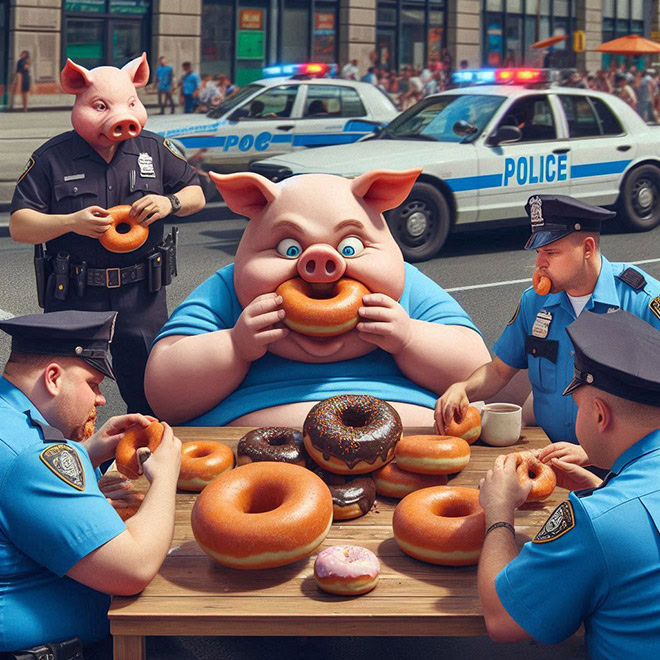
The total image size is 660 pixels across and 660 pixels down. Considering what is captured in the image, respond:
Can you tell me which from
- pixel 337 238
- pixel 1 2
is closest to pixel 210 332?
pixel 337 238

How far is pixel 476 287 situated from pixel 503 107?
8.18 feet

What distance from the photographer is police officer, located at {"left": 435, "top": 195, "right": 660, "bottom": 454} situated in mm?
4258

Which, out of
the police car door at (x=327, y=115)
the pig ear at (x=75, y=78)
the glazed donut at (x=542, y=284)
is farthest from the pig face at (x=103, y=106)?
the police car door at (x=327, y=115)

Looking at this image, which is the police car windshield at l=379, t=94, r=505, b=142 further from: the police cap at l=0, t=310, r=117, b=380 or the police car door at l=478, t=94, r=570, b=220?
the police cap at l=0, t=310, r=117, b=380

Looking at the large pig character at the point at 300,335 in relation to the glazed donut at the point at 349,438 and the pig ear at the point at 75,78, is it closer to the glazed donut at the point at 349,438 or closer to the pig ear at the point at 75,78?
the glazed donut at the point at 349,438

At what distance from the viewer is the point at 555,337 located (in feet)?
14.4

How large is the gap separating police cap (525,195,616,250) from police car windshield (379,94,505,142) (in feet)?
25.7

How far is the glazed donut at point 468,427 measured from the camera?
4027 mm

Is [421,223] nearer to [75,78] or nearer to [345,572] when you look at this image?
[75,78]

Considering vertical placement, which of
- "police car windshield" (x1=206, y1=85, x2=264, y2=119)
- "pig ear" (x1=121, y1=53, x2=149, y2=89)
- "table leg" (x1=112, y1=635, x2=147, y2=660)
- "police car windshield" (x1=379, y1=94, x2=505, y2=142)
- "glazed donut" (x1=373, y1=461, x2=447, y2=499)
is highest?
"police car windshield" (x1=206, y1=85, x2=264, y2=119)

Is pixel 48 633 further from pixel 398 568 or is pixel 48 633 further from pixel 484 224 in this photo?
pixel 484 224

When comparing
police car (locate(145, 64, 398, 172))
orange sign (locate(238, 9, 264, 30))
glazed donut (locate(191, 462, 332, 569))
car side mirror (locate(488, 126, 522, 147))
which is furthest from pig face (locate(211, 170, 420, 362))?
orange sign (locate(238, 9, 264, 30))

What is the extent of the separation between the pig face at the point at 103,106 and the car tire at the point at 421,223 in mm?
6421

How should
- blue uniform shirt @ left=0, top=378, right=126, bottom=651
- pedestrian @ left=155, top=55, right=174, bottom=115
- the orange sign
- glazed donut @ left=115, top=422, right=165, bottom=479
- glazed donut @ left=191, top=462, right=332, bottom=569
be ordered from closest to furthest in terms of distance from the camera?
blue uniform shirt @ left=0, top=378, right=126, bottom=651 → glazed donut @ left=191, top=462, right=332, bottom=569 → glazed donut @ left=115, top=422, right=165, bottom=479 → pedestrian @ left=155, top=55, right=174, bottom=115 → the orange sign
